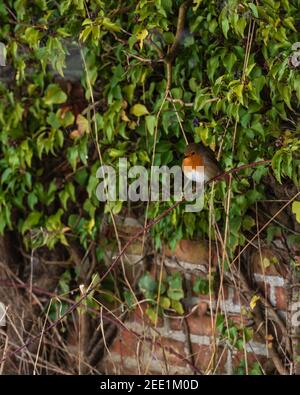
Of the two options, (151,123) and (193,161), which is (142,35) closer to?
(151,123)

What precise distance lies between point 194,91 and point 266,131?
0.36 m

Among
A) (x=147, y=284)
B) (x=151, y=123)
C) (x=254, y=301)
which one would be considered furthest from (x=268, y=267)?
(x=151, y=123)

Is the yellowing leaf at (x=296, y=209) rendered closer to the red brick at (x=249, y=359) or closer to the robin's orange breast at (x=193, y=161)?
the robin's orange breast at (x=193, y=161)

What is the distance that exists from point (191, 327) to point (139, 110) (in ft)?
2.89

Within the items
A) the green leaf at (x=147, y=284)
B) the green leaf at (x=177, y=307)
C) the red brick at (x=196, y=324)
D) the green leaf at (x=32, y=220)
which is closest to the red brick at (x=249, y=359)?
the red brick at (x=196, y=324)

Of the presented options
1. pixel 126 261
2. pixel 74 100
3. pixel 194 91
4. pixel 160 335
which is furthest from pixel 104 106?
pixel 160 335

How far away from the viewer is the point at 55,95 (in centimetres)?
344

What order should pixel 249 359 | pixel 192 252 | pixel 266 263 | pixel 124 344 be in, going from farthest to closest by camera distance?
pixel 124 344
pixel 192 252
pixel 249 359
pixel 266 263

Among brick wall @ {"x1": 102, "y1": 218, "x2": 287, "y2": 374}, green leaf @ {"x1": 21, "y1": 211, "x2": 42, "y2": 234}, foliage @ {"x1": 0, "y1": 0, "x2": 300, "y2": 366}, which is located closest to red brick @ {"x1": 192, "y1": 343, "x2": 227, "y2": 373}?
brick wall @ {"x1": 102, "y1": 218, "x2": 287, "y2": 374}

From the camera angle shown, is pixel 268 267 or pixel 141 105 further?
pixel 141 105

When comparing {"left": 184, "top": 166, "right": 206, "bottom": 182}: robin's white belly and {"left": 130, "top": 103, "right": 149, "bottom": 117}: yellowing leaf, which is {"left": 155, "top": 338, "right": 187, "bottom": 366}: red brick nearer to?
{"left": 184, "top": 166, "right": 206, "bottom": 182}: robin's white belly

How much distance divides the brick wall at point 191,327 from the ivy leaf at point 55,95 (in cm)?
67

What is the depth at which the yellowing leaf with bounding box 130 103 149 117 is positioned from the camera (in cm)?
323

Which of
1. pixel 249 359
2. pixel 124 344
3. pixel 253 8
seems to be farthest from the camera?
pixel 124 344
